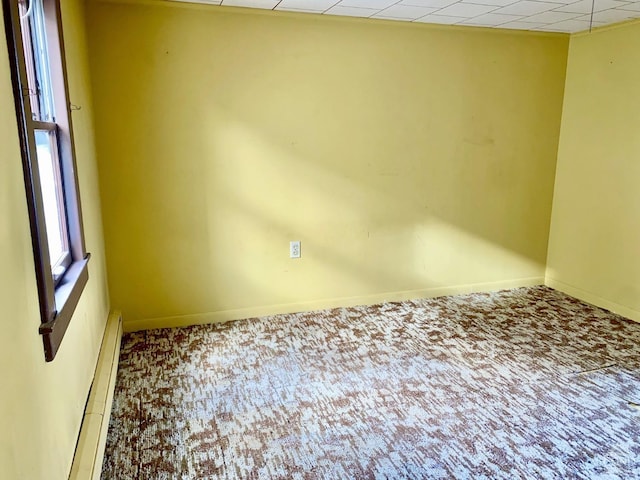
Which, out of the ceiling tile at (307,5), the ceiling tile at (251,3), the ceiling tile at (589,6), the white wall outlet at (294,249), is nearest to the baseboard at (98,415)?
the white wall outlet at (294,249)

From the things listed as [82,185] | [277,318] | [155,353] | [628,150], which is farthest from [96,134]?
[628,150]

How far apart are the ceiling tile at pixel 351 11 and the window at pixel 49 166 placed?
1.67 m

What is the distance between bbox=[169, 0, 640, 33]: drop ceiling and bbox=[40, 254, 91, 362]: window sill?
70.1 inches

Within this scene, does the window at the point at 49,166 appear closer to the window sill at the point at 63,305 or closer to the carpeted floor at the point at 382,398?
the window sill at the point at 63,305

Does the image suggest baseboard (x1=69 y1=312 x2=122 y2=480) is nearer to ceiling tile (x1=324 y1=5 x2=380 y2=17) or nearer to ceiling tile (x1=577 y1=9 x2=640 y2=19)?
ceiling tile (x1=324 y1=5 x2=380 y2=17)

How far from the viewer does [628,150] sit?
333 cm

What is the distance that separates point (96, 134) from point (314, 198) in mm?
1420

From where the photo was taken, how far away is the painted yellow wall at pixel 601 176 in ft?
10.9

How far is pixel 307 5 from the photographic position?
9.51 ft

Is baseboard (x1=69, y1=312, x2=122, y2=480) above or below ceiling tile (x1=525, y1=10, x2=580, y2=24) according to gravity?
below

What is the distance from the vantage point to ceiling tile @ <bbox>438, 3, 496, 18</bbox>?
2887mm

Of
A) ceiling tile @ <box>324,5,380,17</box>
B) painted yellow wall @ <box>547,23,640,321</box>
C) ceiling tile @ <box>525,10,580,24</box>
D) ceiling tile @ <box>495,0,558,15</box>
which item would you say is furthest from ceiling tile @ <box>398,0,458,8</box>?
painted yellow wall @ <box>547,23,640,321</box>

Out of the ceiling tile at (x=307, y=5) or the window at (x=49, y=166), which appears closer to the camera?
the window at (x=49, y=166)

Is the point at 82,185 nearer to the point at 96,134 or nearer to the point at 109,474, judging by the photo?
the point at 96,134
